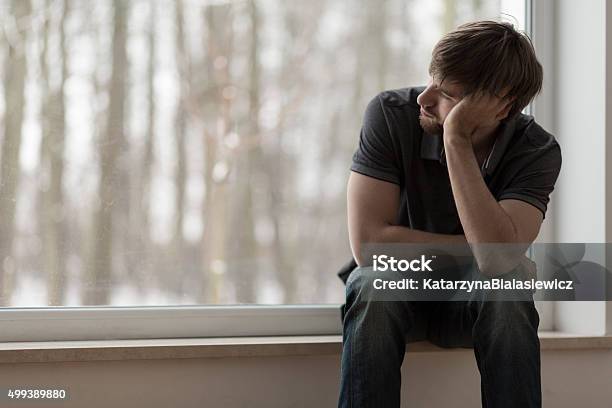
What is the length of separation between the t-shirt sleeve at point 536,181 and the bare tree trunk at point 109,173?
3.27 feet

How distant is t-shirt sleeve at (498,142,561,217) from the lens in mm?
1600

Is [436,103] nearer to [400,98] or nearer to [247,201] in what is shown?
[400,98]

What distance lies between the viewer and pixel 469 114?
1598 mm

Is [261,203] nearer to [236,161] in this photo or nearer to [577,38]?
[236,161]

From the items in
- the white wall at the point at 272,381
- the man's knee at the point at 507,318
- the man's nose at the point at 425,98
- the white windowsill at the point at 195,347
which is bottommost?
the white wall at the point at 272,381

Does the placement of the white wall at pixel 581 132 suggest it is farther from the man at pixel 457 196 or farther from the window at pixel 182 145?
the window at pixel 182 145

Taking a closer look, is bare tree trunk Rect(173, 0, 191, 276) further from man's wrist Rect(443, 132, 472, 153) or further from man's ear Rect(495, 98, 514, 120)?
man's ear Rect(495, 98, 514, 120)

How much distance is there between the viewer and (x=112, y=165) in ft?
6.03

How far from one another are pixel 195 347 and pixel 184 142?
1.85 feet

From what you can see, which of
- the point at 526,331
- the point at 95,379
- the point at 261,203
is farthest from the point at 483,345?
the point at 95,379

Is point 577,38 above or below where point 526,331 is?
above

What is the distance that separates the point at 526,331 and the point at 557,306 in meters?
0.68

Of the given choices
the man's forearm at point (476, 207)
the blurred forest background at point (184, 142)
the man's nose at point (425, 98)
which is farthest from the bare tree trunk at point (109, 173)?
the man's forearm at point (476, 207)

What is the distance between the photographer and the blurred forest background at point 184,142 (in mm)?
1805
